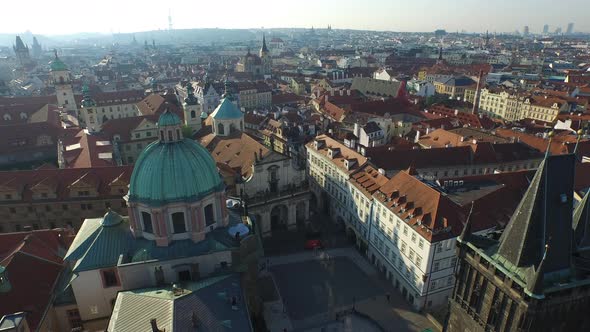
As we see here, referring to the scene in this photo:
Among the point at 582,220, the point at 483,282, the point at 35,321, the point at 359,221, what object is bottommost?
the point at 359,221

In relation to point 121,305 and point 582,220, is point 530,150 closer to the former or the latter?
point 582,220

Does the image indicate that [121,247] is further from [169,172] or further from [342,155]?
[342,155]

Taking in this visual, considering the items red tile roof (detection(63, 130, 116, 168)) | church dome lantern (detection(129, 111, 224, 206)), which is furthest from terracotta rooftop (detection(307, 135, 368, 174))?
red tile roof (detection(63, 130, 116, 168))

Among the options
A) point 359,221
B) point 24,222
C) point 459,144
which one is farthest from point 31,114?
point 459,144

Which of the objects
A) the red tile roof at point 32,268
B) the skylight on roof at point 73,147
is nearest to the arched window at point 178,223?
the red tile roof at point 32,268

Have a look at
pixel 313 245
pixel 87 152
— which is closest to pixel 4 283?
pixel 313 245

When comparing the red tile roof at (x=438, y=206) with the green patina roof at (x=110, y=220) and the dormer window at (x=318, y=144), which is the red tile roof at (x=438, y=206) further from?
the green patina roof at (x=110, y=220)
